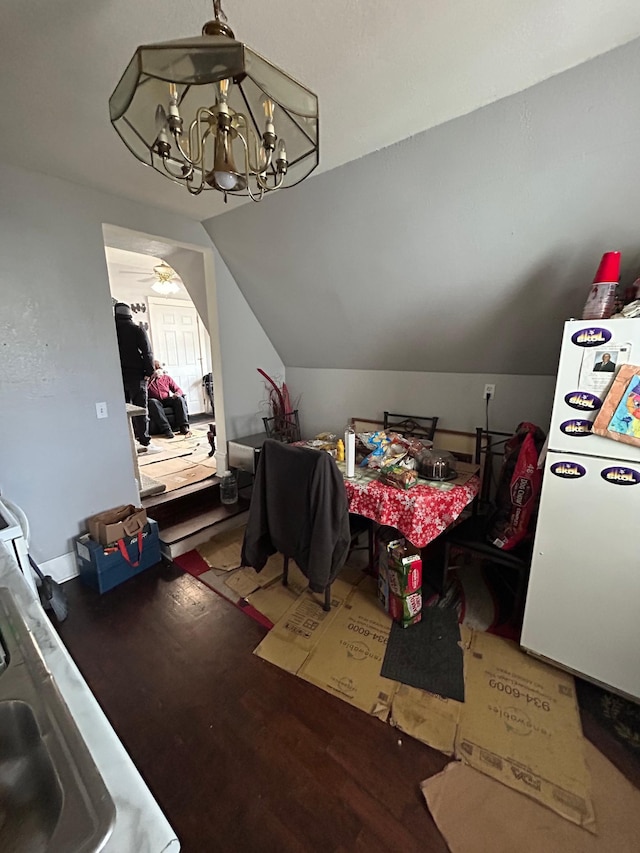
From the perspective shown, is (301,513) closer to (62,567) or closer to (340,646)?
(340,646)

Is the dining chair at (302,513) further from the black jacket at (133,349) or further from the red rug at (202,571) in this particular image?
the black jacket at (133,349)

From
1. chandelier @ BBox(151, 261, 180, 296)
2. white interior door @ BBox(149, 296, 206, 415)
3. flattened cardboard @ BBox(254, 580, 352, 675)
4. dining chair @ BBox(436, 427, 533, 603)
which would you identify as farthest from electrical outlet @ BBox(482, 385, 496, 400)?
white interior door @ BBox(149, 296, 206, 415)

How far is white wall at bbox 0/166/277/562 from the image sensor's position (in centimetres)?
197

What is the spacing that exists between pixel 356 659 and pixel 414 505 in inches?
32.2

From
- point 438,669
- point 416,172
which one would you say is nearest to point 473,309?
point 416,172

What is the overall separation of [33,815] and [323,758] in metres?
1.08

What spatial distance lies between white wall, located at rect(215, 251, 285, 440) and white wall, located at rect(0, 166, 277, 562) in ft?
2.23

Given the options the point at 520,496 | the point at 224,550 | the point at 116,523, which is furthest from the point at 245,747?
the point at 520,496

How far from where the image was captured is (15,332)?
1.99 m

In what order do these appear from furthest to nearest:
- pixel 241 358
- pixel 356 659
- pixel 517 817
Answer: pixel 241 358 → pixel 356 659 → pixel 517 817

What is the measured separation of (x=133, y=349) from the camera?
3939 mm

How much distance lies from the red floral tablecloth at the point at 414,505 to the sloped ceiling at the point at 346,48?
173 centimetres

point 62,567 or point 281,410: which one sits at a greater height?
point 281,410

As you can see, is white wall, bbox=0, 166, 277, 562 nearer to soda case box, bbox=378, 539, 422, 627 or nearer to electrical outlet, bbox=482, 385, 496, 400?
soda case box, bbox=378, 539, 422, 627
